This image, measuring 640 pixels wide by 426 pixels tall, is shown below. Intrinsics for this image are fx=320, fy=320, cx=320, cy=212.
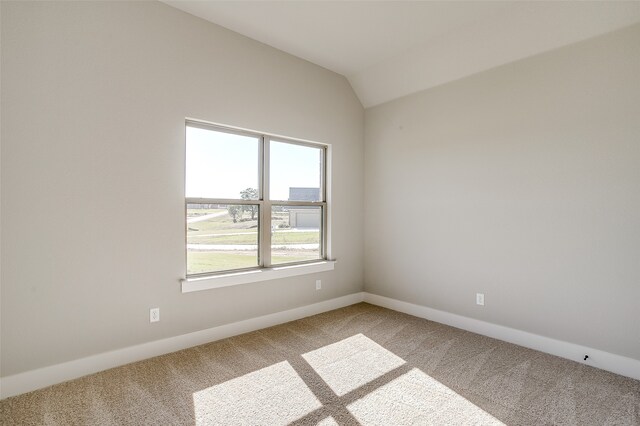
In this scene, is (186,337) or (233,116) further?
(233,116)

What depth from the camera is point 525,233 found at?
298 centimetres

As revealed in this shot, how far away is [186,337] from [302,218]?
5.86ft

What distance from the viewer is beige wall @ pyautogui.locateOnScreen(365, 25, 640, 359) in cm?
250

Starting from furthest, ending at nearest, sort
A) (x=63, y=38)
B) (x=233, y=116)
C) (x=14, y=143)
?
1. (x=233, y=116)
2. (x=63, y=38)
3. (x=14, y=143)

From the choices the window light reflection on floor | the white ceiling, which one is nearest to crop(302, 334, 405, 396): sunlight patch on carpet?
the window light reflection on floor

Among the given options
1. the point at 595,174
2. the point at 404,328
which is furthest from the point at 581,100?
the point at 404,328

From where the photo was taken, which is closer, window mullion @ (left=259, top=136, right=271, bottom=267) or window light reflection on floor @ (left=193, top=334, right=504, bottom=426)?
window light reflection on floor @ (left=193, top=334, right=504, bottom=426)

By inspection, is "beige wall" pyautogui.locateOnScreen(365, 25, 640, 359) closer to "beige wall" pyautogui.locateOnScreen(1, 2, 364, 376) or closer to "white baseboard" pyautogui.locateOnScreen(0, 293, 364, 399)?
"white baseboard" pyautogui.locateOnScreen(0, 293, 364, 399)

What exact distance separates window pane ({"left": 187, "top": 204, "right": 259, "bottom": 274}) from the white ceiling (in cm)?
179

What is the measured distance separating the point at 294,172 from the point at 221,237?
119 cm

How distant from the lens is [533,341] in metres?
2.90

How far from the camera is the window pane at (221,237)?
303 cm

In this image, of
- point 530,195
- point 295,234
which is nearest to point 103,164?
point 295,234

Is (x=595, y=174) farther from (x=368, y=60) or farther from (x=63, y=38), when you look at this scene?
(x=63, y=38)
